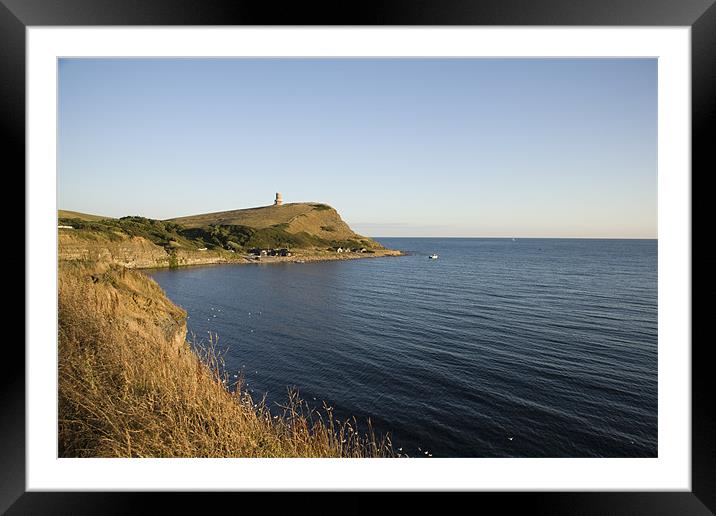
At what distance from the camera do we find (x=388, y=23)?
148 cm

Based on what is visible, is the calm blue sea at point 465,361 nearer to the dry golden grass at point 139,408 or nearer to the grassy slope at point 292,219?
the dry golden grass at point 139,408

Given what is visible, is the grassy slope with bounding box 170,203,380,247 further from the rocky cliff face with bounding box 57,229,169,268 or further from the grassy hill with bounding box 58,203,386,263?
the rocky cliff face with bounding box 57,229,169,268

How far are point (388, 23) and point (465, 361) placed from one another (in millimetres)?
8821

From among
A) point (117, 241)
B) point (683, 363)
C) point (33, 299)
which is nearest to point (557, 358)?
point (683, 363)

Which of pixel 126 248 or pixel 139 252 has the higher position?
pixel 126 248

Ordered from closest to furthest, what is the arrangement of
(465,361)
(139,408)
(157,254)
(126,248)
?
(139,408) → (465,361) → (126,248) → (157,254)

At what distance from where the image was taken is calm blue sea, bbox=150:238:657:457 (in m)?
5.98

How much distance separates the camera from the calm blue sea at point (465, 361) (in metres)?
5.98

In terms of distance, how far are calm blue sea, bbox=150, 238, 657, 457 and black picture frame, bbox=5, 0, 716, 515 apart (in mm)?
4189

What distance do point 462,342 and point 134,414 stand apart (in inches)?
387

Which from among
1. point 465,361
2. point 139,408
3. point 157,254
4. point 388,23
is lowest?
point 465,361

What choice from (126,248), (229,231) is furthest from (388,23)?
(229,231)

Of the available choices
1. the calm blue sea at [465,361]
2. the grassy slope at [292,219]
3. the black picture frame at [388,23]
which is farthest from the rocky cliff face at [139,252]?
the black picture frame at [388,23]

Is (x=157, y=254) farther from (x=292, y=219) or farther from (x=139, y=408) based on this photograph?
(x=139, y=408)
